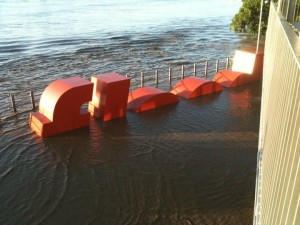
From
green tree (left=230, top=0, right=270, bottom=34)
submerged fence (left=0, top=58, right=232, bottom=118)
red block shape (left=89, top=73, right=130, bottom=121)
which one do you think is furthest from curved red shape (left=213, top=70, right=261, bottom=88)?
green tree (left=230, top=0, right=270, bottom=34)

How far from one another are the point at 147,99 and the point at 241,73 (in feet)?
23.4

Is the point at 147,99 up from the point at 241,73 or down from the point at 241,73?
down

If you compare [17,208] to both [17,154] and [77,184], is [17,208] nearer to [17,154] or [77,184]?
[77,184]

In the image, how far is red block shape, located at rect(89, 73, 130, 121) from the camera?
1422cm

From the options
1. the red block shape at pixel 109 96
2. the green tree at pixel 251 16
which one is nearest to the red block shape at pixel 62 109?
the red block shape at pixel 109 96

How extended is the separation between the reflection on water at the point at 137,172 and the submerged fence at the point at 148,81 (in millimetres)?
3348

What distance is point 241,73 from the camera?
2009 cm

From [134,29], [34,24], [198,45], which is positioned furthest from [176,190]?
[34,24]

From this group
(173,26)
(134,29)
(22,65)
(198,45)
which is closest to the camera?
(22,65)

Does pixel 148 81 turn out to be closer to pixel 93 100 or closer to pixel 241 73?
pixel 241 73

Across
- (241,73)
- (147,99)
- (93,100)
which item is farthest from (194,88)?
(93,100)

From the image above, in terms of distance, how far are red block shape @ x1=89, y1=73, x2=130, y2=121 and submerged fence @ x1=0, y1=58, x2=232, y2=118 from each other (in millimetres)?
3444

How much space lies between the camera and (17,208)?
8.97 metres

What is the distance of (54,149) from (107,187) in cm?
325
